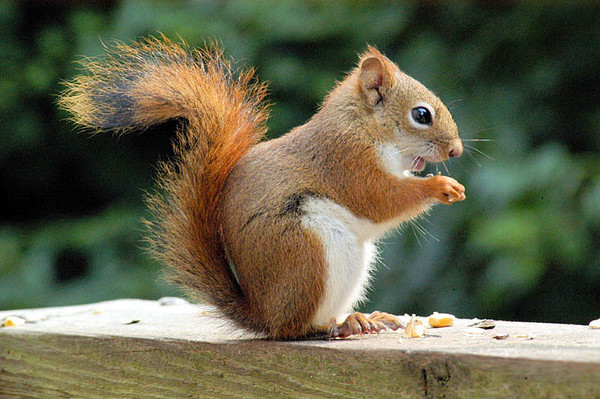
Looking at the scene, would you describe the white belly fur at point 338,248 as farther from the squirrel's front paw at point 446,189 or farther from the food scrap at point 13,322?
the food scrap at point 13,322

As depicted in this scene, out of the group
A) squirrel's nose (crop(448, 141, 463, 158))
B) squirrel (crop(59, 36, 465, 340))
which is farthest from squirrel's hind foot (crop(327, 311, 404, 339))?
squirrel's nose (crop(448, 141, 463, 158))

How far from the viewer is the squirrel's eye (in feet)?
4.96

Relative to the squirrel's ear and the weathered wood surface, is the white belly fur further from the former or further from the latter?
the squirrel's ear

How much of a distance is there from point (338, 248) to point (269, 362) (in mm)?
224

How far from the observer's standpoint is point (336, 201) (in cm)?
137

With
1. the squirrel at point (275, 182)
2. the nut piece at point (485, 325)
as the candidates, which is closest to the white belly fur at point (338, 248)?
the squirrel at point (275, 182)

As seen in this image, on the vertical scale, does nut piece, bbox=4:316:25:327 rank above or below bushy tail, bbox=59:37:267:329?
below

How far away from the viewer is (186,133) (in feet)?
4.66

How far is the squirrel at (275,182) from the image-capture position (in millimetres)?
1311

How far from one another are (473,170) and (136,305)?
0.94m

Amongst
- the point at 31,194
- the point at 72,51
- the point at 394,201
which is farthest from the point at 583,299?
the point at 31,194

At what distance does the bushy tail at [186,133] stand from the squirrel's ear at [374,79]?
224 millimetres

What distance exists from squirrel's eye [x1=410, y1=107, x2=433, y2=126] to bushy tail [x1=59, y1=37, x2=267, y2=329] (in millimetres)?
307

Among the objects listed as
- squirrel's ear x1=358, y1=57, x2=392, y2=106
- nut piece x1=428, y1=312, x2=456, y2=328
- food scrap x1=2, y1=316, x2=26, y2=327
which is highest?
squirrel's ear x1=358, y1=57, x2=392, y2=106
